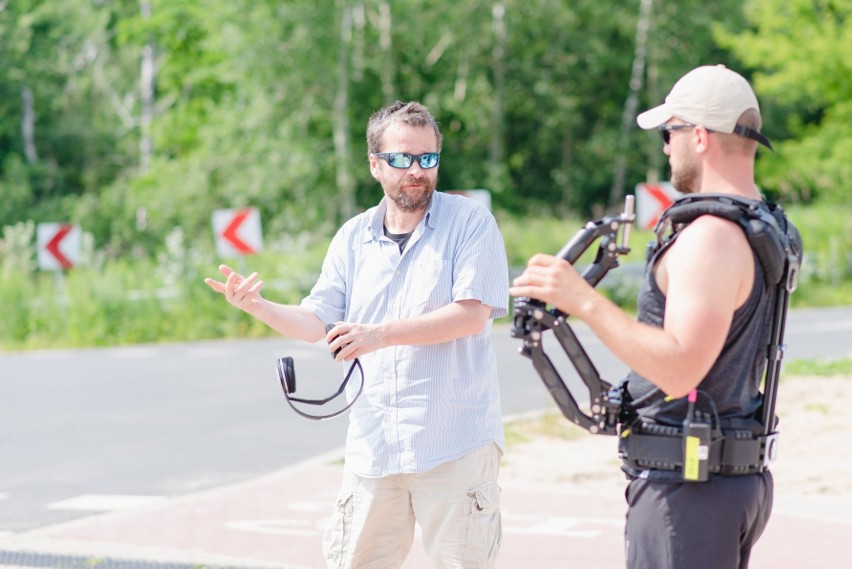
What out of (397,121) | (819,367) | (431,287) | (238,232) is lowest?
(819,367)

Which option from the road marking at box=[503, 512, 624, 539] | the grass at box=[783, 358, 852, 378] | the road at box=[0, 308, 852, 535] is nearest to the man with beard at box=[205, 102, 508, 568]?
the road marking at box=[503, 512, 624, 539]

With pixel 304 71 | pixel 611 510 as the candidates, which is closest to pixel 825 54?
pixel 304 71

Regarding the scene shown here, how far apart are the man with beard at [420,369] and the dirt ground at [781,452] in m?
3.90

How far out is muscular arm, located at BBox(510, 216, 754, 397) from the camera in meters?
2.83

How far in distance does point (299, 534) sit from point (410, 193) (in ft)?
10.4

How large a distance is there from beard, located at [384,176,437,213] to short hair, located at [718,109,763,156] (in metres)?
1.28

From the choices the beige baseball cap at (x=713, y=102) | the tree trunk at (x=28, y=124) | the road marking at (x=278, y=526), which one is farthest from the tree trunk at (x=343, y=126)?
the beige baseball cap at (x=713, y=102)

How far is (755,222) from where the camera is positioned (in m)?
2.91

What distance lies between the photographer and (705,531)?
2.99 metres

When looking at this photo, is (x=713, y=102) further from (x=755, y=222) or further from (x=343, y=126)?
(x=343, y=126)

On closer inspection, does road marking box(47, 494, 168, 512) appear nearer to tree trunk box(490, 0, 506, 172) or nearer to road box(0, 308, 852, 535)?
road box(0, 308, 852, 535)

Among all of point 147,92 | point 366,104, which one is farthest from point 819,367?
point 147,92

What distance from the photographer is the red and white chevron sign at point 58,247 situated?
20.0 meters

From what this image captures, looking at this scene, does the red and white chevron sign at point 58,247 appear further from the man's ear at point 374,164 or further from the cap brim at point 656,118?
the cap brim at point 656,118
